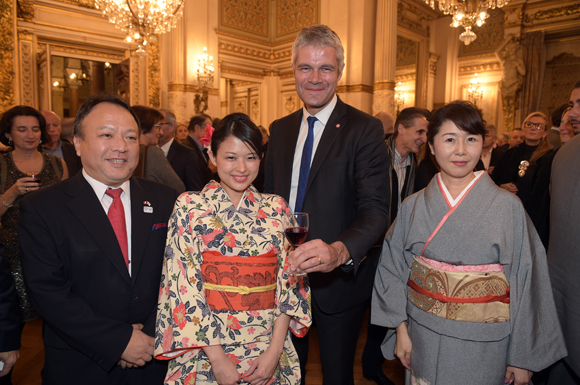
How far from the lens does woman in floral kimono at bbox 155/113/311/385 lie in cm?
140

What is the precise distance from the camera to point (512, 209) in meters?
1.51

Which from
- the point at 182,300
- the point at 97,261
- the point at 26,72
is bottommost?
the point at 182,300

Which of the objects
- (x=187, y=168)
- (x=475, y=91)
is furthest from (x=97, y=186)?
(x=475, y=91)

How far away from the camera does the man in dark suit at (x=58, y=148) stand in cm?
348

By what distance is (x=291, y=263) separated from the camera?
4.05ft

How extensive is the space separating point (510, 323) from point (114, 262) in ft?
5.37

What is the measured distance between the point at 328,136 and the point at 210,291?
89 centimetres

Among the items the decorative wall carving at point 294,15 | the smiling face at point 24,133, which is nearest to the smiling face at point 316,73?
the smiling face at point 24,133

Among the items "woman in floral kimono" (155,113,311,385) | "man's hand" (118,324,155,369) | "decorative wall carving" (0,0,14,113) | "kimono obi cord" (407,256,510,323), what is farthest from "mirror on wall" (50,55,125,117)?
"kimono obi cord" (407,256,510,323)

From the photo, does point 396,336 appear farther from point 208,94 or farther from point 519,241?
point 208,94

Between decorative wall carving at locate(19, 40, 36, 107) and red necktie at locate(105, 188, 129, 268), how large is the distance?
719 centimetres

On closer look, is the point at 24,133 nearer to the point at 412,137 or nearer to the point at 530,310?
the point at 412,137

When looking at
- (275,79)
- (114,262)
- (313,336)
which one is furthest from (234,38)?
(114,262)

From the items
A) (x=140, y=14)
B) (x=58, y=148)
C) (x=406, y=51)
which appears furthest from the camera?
(x=406, y=51)
